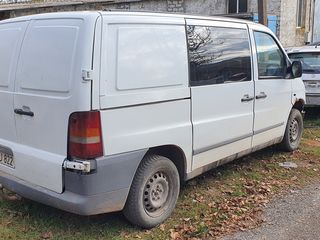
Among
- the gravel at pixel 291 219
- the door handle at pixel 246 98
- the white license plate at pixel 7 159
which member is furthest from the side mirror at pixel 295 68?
the white license plate at pixel 7 159

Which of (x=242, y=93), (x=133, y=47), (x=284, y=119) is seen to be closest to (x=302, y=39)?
(x=284, y=119)

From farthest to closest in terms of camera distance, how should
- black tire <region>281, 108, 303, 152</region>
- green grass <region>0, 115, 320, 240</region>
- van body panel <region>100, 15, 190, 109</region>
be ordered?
black tire <region>281, 108, 303, 152</region> → green grass <region>0, 115, 320, 240</region> → van body panel <region>100, 15, 190, 109</region>

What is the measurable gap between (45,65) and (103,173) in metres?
1.05

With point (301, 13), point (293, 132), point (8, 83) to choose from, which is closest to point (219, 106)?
point (8, 83)

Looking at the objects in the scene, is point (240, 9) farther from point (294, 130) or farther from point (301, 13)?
point (294, 130)

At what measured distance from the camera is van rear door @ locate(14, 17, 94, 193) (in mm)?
3432

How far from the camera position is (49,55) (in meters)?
3.63

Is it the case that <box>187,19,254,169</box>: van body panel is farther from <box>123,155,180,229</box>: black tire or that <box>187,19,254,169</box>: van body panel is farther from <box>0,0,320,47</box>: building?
<box>0,0,320,47</box>: building

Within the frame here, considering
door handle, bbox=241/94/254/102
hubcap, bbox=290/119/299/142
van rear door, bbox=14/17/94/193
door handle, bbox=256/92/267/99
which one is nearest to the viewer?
van rear door, bbox=14/17/94/193

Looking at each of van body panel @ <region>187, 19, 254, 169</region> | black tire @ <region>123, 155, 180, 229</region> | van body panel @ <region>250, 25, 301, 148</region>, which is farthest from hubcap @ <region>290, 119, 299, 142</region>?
black tire @ <region>123, 155, 180, 229</region>

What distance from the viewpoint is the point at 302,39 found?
67.3ft

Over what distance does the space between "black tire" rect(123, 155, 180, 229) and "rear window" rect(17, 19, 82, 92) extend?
42.4 inches

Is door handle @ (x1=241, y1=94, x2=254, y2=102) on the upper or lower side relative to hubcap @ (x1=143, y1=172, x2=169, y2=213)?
upper

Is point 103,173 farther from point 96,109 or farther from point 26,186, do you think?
point 26,186
